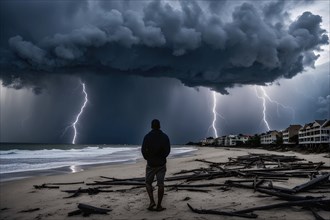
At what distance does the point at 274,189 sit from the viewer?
7488mm

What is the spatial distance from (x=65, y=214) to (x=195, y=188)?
13.4 feet

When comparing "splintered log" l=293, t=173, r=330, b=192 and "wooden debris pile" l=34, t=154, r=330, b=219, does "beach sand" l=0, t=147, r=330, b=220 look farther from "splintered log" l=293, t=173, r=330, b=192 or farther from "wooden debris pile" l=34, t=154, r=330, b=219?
A: "splintered log" l=293, t=173, r=330, b=192

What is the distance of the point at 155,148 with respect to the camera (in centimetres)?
704

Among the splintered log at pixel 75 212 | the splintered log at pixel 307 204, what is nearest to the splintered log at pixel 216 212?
the splintered log at pixel 307 204

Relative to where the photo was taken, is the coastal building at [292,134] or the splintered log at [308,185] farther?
the coastal building at [292,134]

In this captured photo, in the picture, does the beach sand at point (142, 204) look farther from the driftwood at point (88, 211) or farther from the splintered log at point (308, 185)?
the splintered log at point (308, 185)

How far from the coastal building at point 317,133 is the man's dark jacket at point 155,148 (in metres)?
82.2

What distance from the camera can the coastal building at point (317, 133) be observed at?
8156 cm

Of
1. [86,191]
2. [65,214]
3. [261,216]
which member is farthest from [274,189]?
[86,191]

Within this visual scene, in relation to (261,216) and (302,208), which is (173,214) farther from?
(302,208)

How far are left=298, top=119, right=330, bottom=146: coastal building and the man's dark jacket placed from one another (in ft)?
270

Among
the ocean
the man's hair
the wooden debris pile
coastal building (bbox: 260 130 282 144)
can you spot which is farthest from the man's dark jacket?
coastal building (bbox: 260 130 282 144)

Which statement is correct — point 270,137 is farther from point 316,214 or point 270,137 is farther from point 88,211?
point 88,211

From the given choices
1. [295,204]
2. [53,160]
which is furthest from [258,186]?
[53,160]
